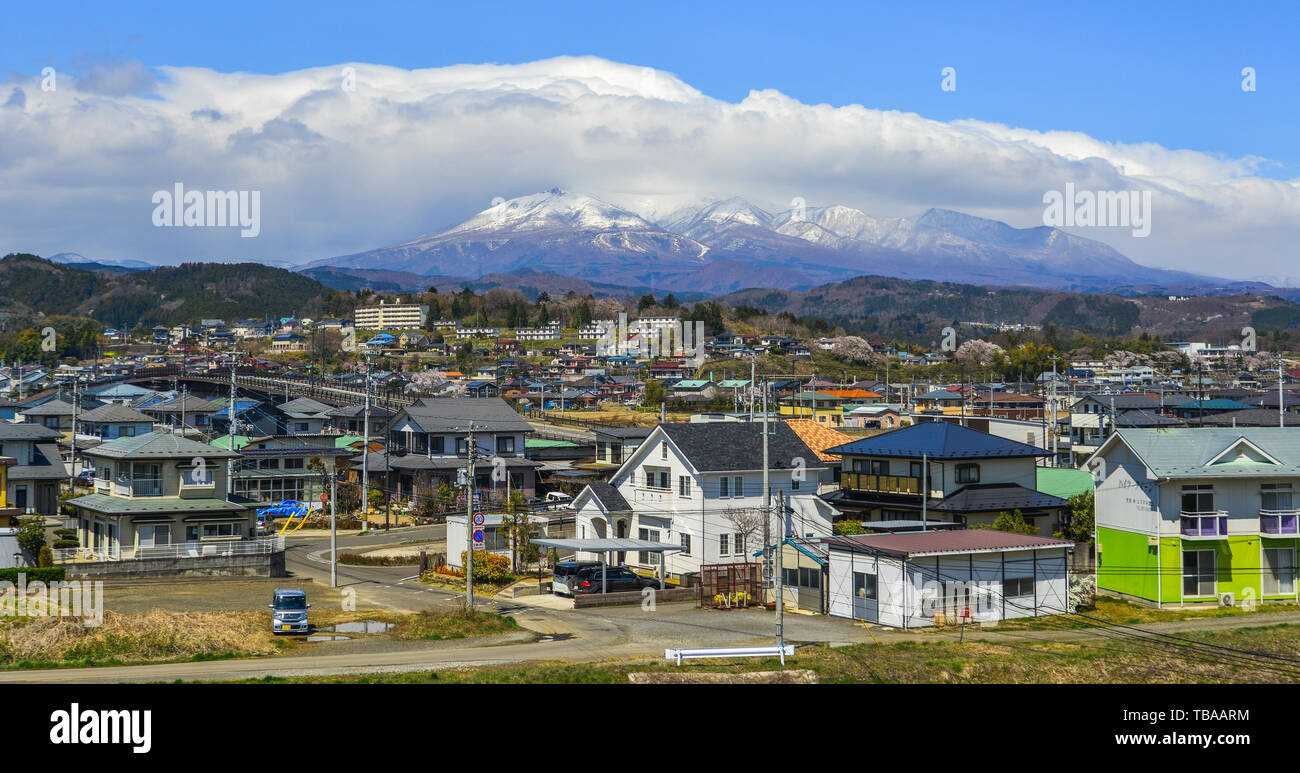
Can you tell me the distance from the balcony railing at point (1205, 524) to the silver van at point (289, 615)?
2252cm

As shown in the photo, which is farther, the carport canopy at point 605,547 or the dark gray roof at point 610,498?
the dark gray roof at point 610,498

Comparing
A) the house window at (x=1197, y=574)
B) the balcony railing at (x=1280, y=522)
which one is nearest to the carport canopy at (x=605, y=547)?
the house window at (x=1197, y=574)

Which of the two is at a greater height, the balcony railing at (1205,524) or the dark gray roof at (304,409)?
the dark gray roof at (304,409)

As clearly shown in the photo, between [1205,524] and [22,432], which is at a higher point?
[22,432]

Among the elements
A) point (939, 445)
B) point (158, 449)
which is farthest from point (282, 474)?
point (939, 445)

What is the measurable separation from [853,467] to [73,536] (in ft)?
92.6

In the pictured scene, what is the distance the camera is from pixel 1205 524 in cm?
3095

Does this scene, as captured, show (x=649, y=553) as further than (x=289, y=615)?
Yes

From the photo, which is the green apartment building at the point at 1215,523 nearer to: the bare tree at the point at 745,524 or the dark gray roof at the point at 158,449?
the bare tree at the point at 745,524

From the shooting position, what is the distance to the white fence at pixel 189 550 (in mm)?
36125

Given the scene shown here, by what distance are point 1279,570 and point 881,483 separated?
11.9 meters

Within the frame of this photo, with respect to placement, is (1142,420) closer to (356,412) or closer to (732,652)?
(732,652)

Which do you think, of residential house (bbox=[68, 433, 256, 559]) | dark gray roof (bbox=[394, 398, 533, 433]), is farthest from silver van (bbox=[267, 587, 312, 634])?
dark gray roof (bbox=[394, 398, 533, 433])
